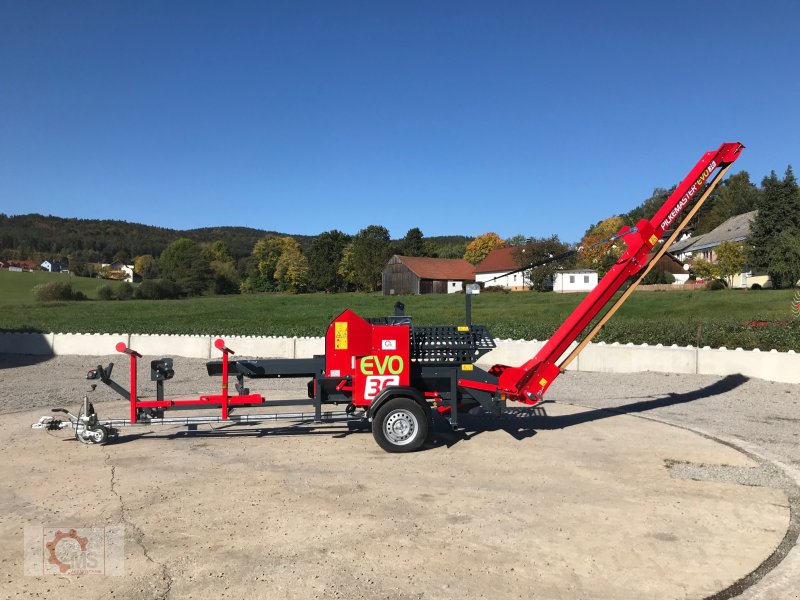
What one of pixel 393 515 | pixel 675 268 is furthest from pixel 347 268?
pixel 393 515

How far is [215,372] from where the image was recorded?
899cm

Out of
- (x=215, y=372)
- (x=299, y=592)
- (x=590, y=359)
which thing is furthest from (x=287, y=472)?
(x=590, y=359)

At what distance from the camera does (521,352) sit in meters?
17.4

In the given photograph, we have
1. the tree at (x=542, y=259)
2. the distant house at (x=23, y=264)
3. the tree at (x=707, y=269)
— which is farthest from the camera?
the distant house at (x=23, y=264)

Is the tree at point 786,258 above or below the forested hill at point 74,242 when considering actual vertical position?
below

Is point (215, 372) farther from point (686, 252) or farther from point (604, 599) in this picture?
point (686, 252)

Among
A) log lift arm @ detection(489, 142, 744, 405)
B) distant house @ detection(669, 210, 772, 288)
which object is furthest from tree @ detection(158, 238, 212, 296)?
log lift arm @ detection(489, 142, 744, 405)

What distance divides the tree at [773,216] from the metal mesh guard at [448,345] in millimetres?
50113

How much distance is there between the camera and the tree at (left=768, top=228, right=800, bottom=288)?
Result: 42994mm

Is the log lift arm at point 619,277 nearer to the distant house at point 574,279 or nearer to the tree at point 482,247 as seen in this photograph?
the distant house at point 574,279

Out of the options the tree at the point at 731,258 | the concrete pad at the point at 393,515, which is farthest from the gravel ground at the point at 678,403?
the tree at the point at 731,258

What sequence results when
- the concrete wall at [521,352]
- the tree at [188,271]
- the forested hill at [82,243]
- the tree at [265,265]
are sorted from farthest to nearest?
the forested hill at [82,243] → the tree at [265,265] → the tree at [188,271] → the concrete wall at [521,352]

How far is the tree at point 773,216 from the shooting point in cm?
5012

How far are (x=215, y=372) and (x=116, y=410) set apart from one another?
438cm
